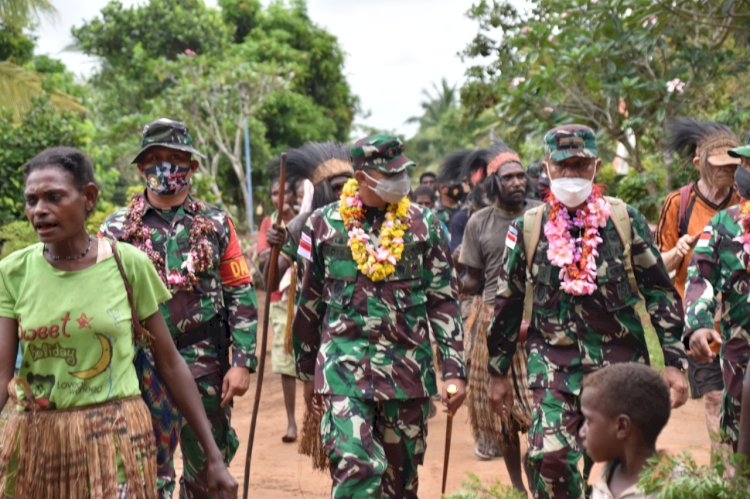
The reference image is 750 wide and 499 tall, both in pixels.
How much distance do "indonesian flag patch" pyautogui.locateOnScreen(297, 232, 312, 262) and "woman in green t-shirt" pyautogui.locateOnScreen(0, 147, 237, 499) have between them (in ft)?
6.36

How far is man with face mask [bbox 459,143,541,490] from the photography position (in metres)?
8.91

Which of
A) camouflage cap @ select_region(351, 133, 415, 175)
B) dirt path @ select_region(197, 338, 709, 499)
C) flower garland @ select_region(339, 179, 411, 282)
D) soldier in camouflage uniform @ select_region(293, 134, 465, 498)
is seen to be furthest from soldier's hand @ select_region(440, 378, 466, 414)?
dirt path @ select_region(197, 338, 709, 499)

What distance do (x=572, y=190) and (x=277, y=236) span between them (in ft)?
8.59

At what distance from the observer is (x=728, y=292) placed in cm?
595

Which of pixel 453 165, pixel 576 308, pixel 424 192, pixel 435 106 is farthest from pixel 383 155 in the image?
pixel 435 106

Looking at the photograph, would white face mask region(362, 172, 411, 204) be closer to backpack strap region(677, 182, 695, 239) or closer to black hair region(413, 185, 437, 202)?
backpack strap region(677, 182, 695, 239)

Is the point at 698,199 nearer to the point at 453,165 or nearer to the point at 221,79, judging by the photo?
the point at 453,165

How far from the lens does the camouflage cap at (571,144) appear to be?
6473 millimetres

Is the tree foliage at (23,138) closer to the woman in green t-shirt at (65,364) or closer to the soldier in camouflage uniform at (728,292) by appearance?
the woman in green t-shirt at (65,364)

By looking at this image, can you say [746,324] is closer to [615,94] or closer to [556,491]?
[556,491]

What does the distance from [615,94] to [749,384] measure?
963 centimetres

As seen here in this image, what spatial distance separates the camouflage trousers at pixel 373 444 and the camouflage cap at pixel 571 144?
5.01 feet

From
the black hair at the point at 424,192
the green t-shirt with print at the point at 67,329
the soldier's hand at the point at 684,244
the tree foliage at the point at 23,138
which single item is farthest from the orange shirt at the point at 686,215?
the tree foliage at the point at 23,138

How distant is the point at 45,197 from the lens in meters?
4.71
